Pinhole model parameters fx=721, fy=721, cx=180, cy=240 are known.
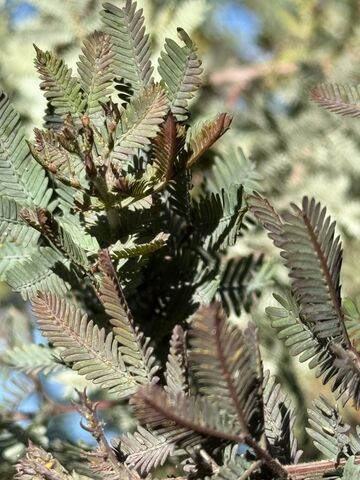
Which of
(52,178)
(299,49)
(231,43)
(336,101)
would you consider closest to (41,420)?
(52,178)

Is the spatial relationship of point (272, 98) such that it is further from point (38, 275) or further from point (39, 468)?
point (39, 468)

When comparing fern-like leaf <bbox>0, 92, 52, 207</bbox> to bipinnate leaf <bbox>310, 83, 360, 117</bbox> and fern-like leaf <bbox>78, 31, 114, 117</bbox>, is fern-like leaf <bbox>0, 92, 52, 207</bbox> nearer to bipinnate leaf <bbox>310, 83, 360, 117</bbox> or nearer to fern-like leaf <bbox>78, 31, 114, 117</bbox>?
fern-like leaf <bbox>78, 31, 114, 117</bbox>

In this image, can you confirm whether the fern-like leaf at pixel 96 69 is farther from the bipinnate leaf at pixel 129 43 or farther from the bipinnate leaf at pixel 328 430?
the bipinnate leaf at pixel 328 430

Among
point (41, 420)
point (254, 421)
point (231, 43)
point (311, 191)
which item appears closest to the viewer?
point (254, 421)

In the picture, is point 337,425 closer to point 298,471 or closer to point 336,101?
point 298,471

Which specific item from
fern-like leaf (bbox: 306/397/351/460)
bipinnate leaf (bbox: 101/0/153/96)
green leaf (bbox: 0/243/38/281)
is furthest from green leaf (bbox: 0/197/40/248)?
fern-like leaf (bbox: 306/397/351/460)

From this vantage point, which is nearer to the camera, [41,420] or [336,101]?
[336,101]
